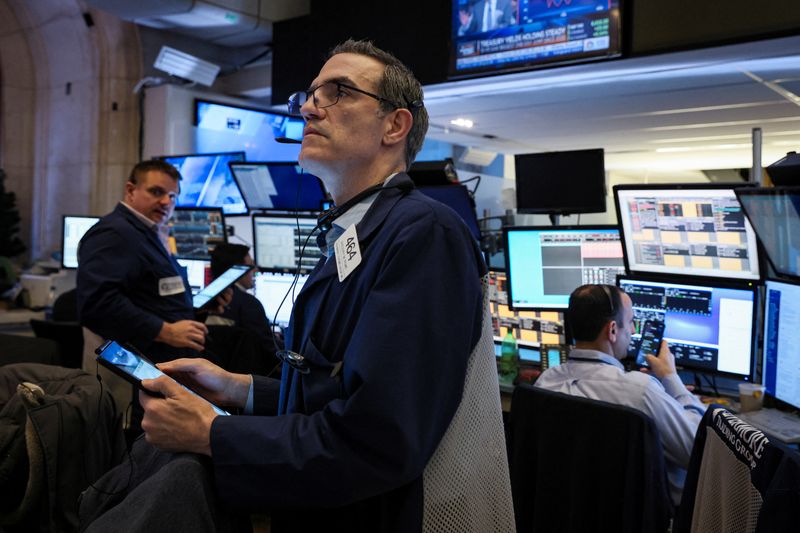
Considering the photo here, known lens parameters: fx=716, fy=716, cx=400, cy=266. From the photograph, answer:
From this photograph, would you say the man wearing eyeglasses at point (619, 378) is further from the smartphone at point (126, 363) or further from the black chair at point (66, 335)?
the black chair at point (66, 335)

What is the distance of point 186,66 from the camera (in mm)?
5879

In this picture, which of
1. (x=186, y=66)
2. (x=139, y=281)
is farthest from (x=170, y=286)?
(x=186, y=66)

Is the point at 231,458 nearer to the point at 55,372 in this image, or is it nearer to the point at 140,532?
the point at 140,532

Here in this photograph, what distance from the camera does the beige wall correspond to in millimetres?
6289

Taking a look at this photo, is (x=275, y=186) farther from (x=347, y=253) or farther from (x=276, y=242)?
(x=347, y=253)

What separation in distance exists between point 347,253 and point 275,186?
3.17 metres

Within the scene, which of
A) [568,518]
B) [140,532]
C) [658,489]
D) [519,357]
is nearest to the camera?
[140,532]

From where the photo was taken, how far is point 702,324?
2646 millimetres

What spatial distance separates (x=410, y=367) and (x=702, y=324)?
2.01 meters

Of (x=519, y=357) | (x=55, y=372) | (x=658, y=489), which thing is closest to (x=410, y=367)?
(x=658, y=489)

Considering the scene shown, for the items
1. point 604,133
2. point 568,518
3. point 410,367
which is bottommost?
point 568,518

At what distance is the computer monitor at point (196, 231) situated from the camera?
4.49 metres

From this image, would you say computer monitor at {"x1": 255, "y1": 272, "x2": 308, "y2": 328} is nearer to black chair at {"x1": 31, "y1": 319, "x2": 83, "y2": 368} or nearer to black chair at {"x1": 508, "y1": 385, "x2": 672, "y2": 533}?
black chair at {"x1": 31, "y1": 319, "x2": 83, "y2": 368}

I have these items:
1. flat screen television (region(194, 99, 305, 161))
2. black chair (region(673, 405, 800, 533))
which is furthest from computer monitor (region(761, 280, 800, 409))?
flat screen television (region(194, 99, 305, 161))
